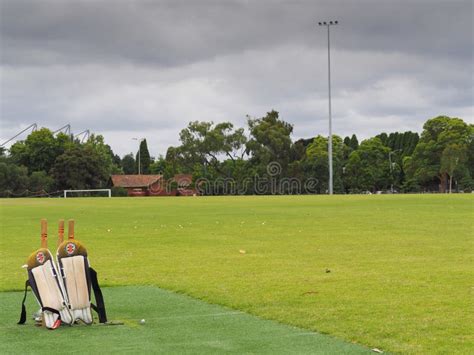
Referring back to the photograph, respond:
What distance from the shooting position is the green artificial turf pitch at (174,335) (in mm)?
7688

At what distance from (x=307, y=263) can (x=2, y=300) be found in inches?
263

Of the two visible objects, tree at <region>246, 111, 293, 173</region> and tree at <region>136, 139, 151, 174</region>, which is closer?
tree at <region>246, 111, 293, 173</region>

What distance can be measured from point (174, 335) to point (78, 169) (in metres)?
116

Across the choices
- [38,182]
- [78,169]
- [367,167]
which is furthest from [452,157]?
[38,182]

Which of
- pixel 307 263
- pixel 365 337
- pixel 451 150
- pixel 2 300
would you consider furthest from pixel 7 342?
pixel 451 150

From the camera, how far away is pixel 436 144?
387ft

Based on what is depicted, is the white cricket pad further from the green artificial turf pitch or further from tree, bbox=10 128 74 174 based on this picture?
tree, bbox=10 128 74 174

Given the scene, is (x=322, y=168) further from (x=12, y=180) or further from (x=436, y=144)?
(x=12, y=180)

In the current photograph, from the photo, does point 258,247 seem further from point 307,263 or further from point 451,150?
point 451,150

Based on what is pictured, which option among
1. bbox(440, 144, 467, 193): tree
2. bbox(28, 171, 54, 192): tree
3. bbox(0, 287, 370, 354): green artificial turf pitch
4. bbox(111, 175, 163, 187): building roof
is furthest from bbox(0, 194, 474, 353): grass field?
bbox(111, 175, 163, 187): building roof

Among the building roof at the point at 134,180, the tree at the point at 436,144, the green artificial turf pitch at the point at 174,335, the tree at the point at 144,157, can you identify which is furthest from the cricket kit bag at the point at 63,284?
the tree at the point at 144,157

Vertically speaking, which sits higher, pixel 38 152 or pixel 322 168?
pixel 38 152

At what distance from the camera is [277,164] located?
4929 inches

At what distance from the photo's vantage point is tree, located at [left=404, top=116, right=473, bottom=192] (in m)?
117
